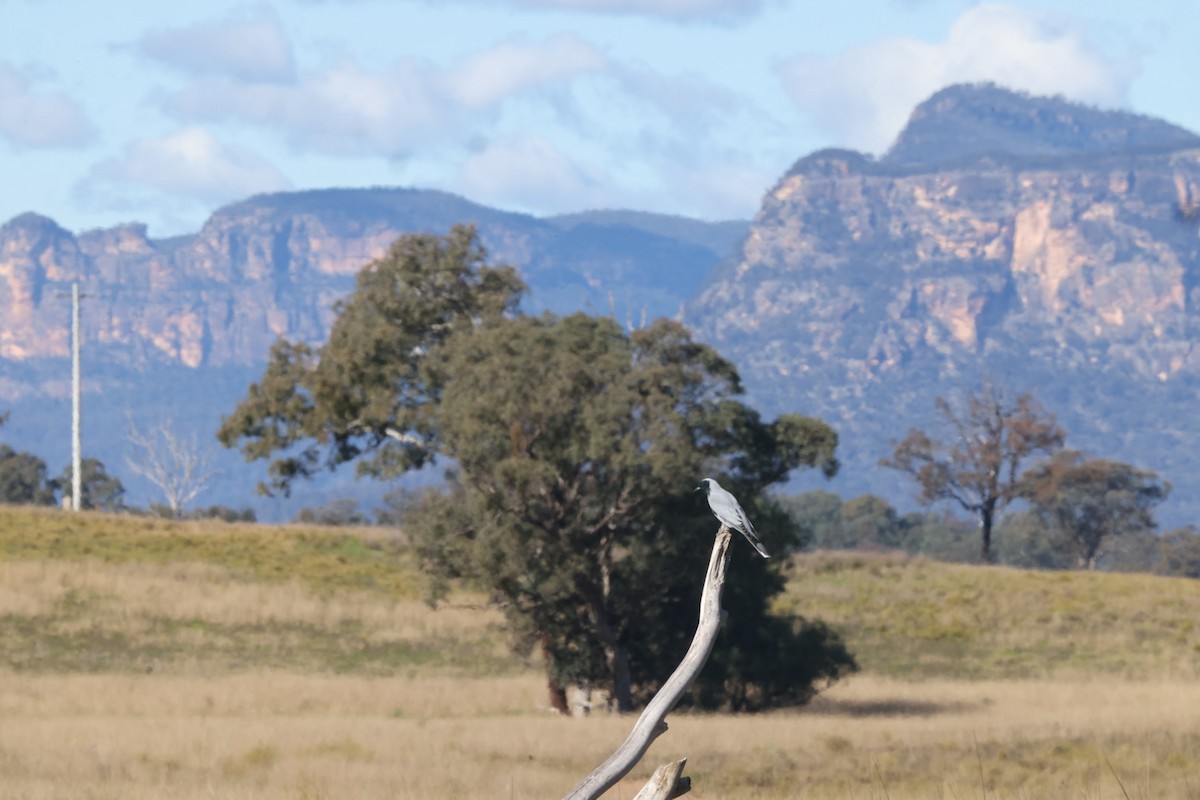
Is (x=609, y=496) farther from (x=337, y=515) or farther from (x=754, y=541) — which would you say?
(x=337, y=515)

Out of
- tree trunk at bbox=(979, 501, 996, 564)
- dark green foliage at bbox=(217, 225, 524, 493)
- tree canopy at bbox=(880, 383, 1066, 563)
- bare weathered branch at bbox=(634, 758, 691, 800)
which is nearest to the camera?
bare weathered branch at bbox=(634, 758, 691, 800)

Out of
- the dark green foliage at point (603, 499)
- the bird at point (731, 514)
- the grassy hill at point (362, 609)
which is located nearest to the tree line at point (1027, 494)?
the grassy hill at point (362, 609)

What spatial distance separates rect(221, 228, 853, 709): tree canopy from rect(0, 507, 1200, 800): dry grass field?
162 cm

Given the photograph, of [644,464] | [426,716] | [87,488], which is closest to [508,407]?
[644,464]

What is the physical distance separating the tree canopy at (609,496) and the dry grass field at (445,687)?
1621 millimetres

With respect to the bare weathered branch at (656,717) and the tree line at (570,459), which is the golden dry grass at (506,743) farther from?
the bare weathered branch at (656,717)

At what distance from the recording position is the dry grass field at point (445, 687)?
19203 mm

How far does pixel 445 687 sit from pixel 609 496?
5.77 m

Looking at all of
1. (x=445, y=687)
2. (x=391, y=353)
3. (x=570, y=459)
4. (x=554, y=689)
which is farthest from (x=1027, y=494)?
(x=570, y=459)

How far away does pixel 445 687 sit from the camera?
33.8 meters

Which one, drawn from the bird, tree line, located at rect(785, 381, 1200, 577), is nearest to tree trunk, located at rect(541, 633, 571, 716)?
the bird

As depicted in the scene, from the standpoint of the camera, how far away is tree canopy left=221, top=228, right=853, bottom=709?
3009 centimetres

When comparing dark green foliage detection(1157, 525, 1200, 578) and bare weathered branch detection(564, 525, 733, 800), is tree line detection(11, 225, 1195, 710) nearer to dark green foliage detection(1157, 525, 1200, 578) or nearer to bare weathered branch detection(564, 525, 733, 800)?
bare weathered branch detection(564, 525, 733, 800)

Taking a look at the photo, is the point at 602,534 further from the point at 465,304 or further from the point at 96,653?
the point at 96,653
